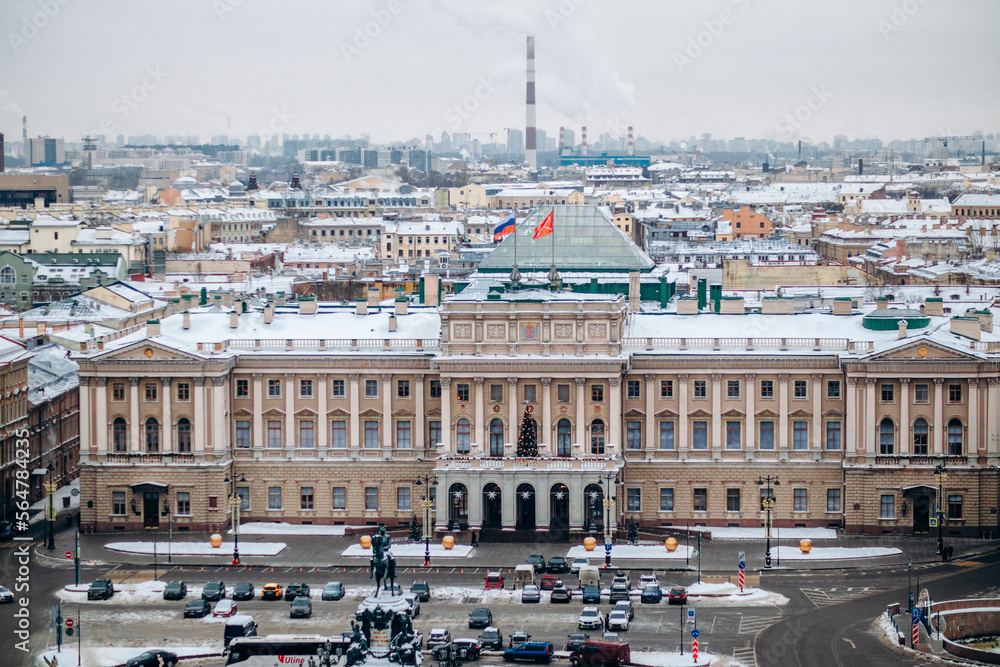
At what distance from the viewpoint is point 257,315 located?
4587 inches

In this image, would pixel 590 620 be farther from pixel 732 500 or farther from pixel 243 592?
pixel 732 500

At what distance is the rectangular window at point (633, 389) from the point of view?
4316 inches

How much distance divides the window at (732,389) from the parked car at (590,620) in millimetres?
27009

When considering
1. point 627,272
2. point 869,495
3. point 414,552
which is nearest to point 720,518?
point 869,495

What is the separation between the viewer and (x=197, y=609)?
87938 mm

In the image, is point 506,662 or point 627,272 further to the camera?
point 627,272

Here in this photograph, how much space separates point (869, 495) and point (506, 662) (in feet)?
115

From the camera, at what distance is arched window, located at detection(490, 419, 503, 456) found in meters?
108

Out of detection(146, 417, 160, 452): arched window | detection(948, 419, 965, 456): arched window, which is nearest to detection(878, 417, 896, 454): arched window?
detection(948, 419, 965, 456): arched window

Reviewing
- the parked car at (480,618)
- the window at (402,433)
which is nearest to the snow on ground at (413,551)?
the window at (402,433)

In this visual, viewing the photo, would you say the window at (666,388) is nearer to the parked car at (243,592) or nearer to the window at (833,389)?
the window at (833,389)

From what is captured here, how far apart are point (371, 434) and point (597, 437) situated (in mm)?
13793

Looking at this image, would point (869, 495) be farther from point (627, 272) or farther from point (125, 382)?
point (125, 382)

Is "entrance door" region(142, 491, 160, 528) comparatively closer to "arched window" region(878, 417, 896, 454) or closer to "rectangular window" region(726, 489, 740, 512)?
"rectangular window" region(726, 489, 740, 512)
